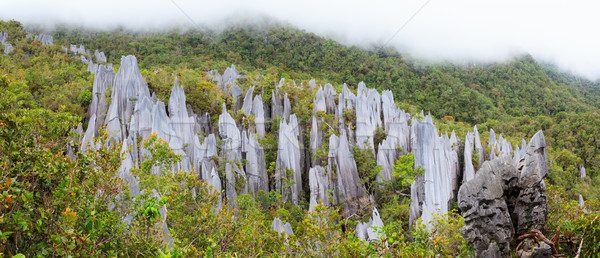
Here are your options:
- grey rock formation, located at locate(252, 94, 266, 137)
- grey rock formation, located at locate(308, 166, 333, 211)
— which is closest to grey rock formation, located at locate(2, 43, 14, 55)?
grey rock formation, located at locate(252, 94, 266, 137)

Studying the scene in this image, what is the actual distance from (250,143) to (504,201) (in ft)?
57.4

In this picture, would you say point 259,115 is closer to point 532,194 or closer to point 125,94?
point 125,94

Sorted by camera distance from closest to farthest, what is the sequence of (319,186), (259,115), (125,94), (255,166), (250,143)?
(319,186)
(255,166)
(250,143)
(125,94)
(259,115)

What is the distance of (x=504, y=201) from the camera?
5090 mm

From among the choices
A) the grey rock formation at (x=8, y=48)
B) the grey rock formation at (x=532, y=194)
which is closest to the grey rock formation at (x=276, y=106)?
the grey rock formation at (x=532, y=194)

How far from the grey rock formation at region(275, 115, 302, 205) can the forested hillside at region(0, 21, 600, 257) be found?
0.47 ft

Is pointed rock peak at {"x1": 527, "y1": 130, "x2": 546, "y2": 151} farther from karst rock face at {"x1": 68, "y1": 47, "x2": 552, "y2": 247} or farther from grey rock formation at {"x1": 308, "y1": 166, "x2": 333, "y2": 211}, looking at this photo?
grey rock formation at {"x1": 308, "y1": 166, "x2": 333, "y2": 211}

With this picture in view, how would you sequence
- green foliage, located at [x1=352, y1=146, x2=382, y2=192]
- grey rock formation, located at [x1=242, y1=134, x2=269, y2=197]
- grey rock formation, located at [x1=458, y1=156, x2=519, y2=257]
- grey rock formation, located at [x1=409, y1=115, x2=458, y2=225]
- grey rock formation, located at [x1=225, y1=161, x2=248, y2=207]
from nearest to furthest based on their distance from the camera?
grey rock formation, located at [x1=458, y1=156, x2=519, y2=257]
grey rock formation, located at [x1=225, y1=161, x2=248, y2=207]
grey rock formation, located at [x1=409, y1=115, x2=458, y2=225]
grey rock formation, located at [x1=242, y1=134, x2=269, y2=197]
green foliage, located at [x1=352, y1=146, x2=382, y2=192]

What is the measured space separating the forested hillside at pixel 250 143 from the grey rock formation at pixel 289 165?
14 cm

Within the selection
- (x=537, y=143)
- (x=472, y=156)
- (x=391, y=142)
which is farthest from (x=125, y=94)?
(x=472, y=156)

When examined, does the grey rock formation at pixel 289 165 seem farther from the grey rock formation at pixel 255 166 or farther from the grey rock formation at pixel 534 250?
the grey rock formation at pixel 534 250

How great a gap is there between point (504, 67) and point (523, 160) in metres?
59.1

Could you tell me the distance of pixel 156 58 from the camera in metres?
40.5

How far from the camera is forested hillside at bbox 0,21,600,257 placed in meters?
3.30
